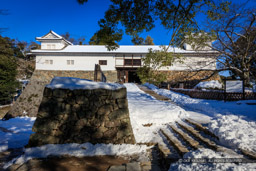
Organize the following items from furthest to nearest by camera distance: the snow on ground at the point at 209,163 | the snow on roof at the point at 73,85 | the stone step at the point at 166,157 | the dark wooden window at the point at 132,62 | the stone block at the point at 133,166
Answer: the dark wooden window at the point at 132,62 → the snow on roof at the point at 73,85 → the stone step at the point at 166,157 → the stone block at the point at 133,166 → the snow on ground at the point at 209,163

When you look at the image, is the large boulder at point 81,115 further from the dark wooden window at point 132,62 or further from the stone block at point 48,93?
the dark wooden window at point 132,62

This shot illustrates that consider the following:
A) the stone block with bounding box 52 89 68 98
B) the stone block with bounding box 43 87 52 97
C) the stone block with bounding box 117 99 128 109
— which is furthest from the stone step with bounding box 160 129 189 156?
the stone block with bounding box 43 87 52 97

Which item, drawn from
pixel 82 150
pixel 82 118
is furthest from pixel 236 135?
pixel 82 118

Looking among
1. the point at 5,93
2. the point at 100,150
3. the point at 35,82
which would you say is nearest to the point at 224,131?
the point at 100,150

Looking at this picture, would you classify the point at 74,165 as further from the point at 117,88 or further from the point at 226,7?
the point at 226,7

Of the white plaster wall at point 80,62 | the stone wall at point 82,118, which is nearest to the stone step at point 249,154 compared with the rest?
the stone wall at point 82,118

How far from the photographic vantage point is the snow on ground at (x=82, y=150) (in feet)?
10.7

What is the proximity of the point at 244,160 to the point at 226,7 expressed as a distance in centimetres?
465

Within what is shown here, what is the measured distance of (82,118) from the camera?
12.2ft

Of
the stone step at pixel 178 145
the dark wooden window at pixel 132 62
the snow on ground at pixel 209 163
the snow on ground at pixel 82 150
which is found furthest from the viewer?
the dark wooden window at pixel 132 62

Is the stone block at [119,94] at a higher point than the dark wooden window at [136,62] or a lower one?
lower

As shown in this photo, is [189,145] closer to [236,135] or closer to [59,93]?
[236,135]

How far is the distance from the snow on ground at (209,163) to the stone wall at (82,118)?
64.8 inches

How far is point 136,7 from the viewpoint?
5.00m
